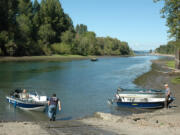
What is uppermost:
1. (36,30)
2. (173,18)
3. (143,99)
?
(36,30)

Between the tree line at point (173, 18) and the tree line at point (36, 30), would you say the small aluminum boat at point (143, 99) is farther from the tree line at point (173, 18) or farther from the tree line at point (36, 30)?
the tree line at point (36, 30)

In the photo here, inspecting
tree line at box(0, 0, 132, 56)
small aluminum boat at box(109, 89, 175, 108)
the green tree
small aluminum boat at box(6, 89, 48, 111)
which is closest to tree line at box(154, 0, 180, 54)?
the green tree

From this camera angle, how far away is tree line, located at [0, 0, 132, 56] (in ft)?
344

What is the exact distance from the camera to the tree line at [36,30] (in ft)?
344

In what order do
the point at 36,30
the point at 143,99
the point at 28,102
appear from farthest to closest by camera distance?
the point at 36,30
the point at 143,99
the point at 28,102

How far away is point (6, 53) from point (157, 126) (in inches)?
3914

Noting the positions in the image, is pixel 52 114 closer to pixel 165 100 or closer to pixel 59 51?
pixel 165 100

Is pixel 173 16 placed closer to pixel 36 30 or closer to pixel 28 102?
pixel 28 102

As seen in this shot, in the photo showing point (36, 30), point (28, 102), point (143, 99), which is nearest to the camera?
point (28, 102)

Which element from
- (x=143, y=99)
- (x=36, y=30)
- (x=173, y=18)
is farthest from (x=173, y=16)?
(x=36, y=30)

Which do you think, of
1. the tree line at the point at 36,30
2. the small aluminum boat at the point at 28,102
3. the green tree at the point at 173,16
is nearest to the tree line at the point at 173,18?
the green tree at the point at 173,16

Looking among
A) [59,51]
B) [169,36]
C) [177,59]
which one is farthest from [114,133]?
[59,51]

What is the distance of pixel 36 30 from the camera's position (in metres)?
140

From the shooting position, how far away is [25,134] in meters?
12.2
